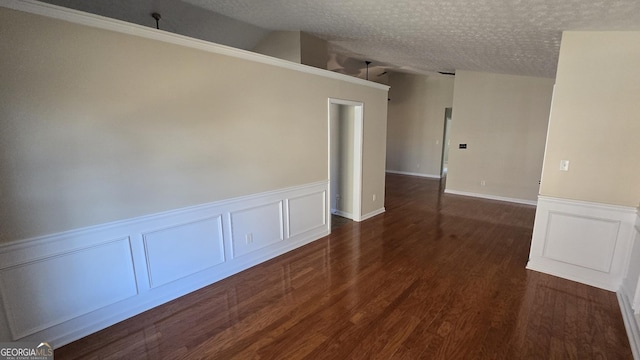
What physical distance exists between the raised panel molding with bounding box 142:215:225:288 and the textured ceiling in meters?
2.47

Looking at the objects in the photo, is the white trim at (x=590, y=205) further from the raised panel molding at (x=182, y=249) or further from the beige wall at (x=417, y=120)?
the beige wall at (x=417, y=120)

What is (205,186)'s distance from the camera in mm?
2646

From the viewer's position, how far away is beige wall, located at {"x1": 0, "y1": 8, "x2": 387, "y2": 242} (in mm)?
1714

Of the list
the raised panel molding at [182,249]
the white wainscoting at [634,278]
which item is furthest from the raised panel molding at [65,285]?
the white wainscoting at [634,278]

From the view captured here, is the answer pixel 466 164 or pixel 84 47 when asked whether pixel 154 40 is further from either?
pixel 466 164

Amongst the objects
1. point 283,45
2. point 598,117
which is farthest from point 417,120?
point 598,117

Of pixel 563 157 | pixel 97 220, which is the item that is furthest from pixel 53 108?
pixel 563 157

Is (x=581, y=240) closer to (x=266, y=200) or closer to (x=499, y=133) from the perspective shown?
(x=266, y=200)

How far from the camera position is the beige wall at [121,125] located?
1714 millimetres

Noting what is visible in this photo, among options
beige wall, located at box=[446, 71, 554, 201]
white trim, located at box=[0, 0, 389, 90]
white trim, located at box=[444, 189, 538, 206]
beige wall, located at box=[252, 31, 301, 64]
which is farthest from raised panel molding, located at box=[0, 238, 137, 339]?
beige wall, located at box=[446, 71, 554, 201]

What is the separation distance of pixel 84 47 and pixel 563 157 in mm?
4332

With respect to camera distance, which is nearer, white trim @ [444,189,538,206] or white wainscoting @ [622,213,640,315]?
white wainscoting @ [622,213,640,315]

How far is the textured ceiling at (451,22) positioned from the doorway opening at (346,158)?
1.11 metres

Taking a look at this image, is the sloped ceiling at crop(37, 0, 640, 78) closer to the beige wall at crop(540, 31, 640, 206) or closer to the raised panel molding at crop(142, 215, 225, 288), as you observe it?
the beige wall at crop(540, 31, 640, 206)
